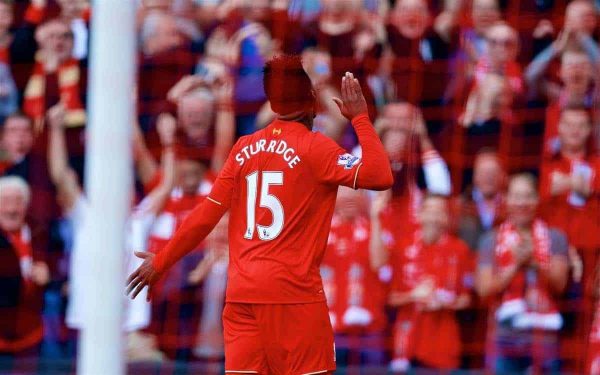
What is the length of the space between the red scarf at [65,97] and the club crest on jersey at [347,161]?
3.18 m

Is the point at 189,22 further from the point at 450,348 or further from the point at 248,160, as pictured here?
the point at 248,160

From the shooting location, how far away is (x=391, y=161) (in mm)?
6180

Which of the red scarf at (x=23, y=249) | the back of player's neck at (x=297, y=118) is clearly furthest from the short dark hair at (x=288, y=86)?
the red scarf at (x=23, y=249)

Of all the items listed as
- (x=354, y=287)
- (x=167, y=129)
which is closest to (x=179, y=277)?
(x=167, y=129)

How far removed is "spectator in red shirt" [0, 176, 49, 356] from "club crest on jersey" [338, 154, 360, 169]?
10.1 ft

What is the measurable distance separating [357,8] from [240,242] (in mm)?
2972

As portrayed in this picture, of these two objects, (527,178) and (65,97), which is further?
(65,97)

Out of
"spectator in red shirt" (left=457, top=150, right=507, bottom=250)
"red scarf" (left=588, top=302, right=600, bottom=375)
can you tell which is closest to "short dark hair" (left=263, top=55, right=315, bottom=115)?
"spectator in red shirt" (left=457, top=150, right=507, bottom=250)

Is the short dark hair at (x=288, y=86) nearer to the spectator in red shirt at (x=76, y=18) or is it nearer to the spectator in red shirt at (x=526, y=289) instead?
the spectator in red shirt at (x=526, y=289)

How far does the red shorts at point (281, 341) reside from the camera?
12.2 ft

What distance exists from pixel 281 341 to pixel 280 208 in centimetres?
41

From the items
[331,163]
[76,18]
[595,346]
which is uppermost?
[76,18]

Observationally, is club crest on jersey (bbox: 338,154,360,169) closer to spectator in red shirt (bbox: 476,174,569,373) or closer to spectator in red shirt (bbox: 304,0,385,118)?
spectator in red shirt (bbox: 476,174,569,373)

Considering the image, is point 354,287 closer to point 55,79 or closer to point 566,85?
point 566,85
